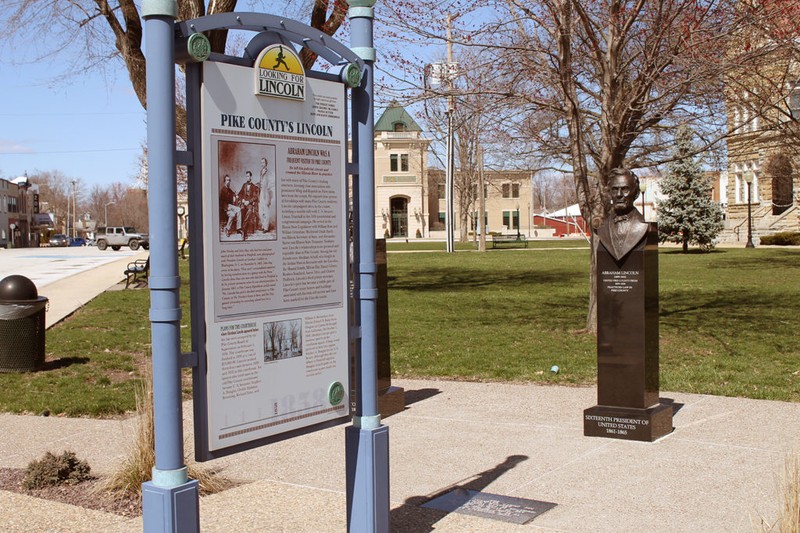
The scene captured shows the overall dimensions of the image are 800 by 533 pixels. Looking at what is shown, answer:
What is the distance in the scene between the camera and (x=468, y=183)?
67.4m

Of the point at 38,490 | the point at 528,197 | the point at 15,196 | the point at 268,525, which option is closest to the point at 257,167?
the point at 268,525

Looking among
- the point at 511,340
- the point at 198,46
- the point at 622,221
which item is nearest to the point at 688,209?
the point at 511,340

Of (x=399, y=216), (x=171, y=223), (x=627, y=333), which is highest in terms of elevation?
(x=399, y=216)

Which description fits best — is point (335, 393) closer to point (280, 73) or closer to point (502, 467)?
point (280, 73)

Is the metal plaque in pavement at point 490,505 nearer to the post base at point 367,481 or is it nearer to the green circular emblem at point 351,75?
the post base at point 367,481

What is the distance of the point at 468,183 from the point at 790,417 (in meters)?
60.2

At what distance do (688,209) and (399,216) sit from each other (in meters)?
47.9

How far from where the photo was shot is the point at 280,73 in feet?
13.2

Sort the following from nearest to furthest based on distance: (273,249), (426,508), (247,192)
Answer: (247,192)
(273,249)
(426,508)

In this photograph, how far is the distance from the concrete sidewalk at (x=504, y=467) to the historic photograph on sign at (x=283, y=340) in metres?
1.35

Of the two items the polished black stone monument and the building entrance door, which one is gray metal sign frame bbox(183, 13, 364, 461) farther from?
the building entrance door

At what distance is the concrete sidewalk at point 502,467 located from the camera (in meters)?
5.09

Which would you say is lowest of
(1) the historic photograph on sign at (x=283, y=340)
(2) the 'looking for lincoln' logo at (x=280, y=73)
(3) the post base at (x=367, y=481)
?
(3) the post base at (x=367, y=481)

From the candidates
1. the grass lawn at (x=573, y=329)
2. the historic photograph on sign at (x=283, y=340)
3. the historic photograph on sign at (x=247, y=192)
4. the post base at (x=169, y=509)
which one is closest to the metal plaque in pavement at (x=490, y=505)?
the historic photograph on sign at (x=283, y=340)
